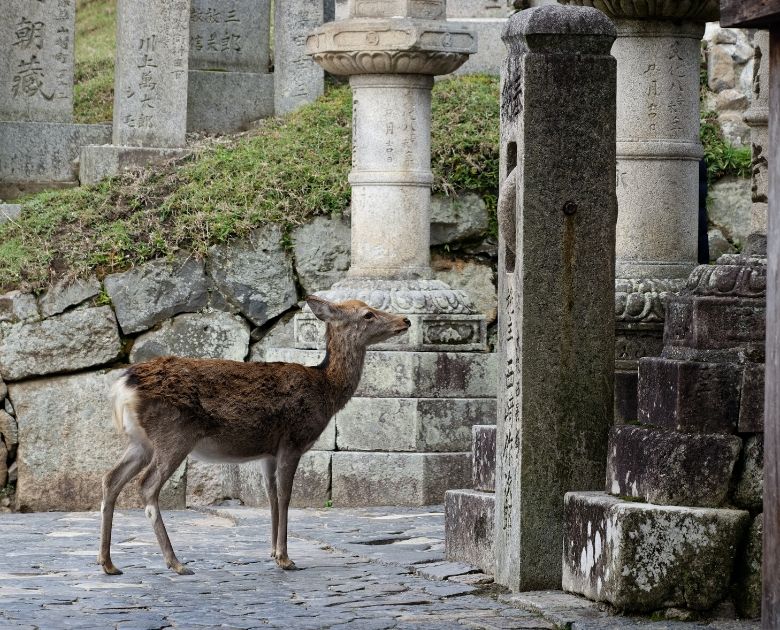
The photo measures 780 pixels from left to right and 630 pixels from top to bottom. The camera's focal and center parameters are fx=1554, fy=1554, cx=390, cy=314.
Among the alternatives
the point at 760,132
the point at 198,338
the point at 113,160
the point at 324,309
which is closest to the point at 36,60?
the point at 113,160

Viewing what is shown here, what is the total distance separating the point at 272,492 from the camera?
8242mm

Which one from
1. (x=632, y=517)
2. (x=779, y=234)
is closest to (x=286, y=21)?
(x=632, y=517)

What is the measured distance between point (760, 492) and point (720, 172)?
6895mm

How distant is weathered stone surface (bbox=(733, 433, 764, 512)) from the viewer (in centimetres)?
638

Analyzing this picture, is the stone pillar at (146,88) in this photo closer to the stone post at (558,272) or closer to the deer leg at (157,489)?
the deer leg at (157,489)

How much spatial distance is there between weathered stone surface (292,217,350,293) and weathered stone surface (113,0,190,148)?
177 centimetres

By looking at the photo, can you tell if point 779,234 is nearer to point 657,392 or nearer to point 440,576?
point 657,392

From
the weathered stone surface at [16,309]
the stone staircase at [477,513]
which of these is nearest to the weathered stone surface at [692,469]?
the stone staircase at [477,513]

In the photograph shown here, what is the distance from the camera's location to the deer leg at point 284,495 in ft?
26.0

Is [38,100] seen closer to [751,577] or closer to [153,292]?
[153,292]

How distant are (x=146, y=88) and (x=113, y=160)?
66cm

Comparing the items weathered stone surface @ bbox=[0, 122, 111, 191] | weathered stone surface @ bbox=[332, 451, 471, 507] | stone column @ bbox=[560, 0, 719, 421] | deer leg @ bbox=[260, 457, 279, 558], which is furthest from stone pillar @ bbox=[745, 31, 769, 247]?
weathered stone surface @ bbox=[0, 122, 111, 191]

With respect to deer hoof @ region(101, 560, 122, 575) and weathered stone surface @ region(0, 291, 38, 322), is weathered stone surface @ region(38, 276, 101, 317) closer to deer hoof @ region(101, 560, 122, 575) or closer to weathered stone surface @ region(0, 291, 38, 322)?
weathered stone surface @ region(0, 291, 38, 322)

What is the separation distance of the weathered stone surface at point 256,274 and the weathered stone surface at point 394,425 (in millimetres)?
1399
